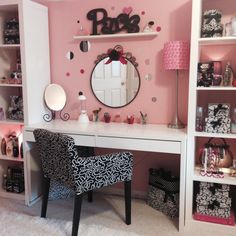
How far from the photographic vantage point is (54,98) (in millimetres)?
3080

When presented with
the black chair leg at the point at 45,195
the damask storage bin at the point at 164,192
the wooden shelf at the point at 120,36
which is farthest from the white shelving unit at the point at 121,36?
the black chair leg at the point at 45,195

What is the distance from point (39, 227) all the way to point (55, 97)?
1.33 meters

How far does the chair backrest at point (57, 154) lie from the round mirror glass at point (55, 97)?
774mm

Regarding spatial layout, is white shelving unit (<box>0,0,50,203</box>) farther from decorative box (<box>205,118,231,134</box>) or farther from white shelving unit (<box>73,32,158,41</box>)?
decorative box (<box>205,118,231,134</box>)

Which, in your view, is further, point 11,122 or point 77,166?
point 11,122

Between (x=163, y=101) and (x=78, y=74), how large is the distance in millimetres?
965

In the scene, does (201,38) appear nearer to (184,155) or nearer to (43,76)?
(184,155)

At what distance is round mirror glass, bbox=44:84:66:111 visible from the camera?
303 cm

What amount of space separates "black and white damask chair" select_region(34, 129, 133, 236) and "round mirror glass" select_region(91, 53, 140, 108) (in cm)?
80

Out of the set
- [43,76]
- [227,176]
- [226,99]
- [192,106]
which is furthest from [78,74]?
[227,176]

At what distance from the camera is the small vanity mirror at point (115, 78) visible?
9.38 feet

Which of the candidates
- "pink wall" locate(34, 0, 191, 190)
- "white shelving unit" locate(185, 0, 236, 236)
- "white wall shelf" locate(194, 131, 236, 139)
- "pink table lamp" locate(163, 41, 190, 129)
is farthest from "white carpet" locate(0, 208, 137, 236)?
"pink table lamp" locate(163, 41, 190, 129)

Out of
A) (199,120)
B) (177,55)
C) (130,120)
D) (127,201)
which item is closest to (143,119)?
(130,120)

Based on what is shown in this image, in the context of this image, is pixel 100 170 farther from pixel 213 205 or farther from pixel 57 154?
pixel 213 205
